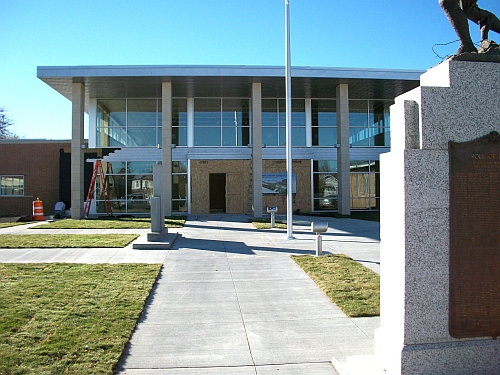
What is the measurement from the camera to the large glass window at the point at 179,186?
2545 centimetres

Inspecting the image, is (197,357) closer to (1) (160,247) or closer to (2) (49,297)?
(2) (49,297)

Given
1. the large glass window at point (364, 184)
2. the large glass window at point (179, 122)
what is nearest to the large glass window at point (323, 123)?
the large glass window at point (364, 184)

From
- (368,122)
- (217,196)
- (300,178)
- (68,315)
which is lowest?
(68,315)

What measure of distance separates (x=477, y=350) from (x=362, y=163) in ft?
79.0

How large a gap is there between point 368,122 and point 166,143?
1330 cm

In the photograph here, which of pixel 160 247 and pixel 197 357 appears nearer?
pixel 197 357

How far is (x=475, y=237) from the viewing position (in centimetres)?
383

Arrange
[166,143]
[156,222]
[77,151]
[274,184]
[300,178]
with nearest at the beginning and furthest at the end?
[156,222] < [77,151] < [166,143] < [274,184] < [300,178]

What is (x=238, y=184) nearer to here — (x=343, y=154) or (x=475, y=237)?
(x=343, y=154)

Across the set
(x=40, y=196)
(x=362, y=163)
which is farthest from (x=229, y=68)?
(x=40, y=196)

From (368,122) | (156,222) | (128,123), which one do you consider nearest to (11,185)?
(128,123)

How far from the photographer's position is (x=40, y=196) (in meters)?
27.2

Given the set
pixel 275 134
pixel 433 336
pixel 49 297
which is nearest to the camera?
pixel 433 336

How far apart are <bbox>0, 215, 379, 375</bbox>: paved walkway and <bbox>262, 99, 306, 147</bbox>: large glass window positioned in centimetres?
1574
